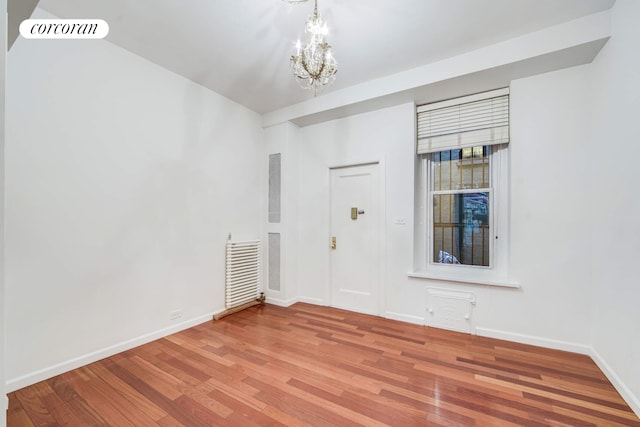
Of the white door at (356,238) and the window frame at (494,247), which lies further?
the white door at (356,238)

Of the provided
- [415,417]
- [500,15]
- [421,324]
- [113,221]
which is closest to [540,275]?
[421,324]

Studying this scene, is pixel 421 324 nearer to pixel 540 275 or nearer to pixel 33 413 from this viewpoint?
pixel 540 275

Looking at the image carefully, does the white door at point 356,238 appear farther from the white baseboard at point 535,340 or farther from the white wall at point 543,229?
the white baseboard at point 535,340

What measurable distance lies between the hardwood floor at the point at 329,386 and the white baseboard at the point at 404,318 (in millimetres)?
336

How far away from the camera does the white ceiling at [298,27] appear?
2168mm

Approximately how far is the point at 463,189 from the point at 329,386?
273cm

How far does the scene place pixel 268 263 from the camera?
4.24m

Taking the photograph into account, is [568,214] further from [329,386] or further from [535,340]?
[329,386]

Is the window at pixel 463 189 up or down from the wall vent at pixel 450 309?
up

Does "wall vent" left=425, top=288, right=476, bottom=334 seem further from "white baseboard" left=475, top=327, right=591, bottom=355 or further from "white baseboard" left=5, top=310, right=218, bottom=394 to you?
"white baseboard" left=5, top=310, right=218, bottom=394

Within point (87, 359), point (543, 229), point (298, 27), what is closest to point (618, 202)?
point (543, 229)

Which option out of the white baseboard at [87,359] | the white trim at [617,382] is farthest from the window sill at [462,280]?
the white baseboard at [87,359]

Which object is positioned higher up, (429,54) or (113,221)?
(429,54)

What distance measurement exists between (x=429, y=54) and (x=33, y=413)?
4.48m
